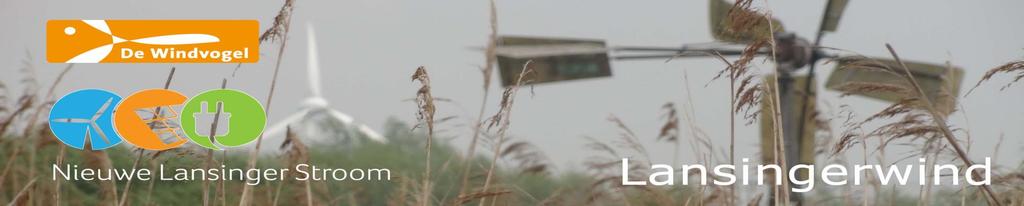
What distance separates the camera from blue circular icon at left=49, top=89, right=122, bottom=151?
250cm

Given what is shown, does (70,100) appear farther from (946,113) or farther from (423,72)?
(946,113)

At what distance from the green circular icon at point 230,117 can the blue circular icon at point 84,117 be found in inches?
7.0

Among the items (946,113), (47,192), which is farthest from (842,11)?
(946,113)

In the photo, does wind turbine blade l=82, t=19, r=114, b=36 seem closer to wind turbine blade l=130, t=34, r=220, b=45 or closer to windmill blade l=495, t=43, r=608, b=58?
wind turbine blade l=130, t=34, r=220, b=45

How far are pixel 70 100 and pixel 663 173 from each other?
1.46m

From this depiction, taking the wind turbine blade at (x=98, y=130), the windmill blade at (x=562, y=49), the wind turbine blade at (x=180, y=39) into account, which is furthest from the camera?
the windmill blade at (x=562, y=49)

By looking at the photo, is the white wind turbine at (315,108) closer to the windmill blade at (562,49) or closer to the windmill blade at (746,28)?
the windmill blade at (562,49)

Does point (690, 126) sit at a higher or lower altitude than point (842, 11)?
lower

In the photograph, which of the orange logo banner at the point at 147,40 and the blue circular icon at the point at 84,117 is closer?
the blue circular icon at the point at 84,117

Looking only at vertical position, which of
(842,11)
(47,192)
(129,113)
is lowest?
(47,192)

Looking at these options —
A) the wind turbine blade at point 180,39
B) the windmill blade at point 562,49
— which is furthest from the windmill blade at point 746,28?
the windmill blade at point 562,49

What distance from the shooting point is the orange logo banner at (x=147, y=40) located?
4.34 meters

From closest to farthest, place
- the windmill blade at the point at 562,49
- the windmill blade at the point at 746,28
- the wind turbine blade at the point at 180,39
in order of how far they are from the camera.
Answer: the windmill blade at the point at 746,28
the wind turbine blade at the point at 180,39
the windmill blade at the point at 562,49

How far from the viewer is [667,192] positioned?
2.74 meters
